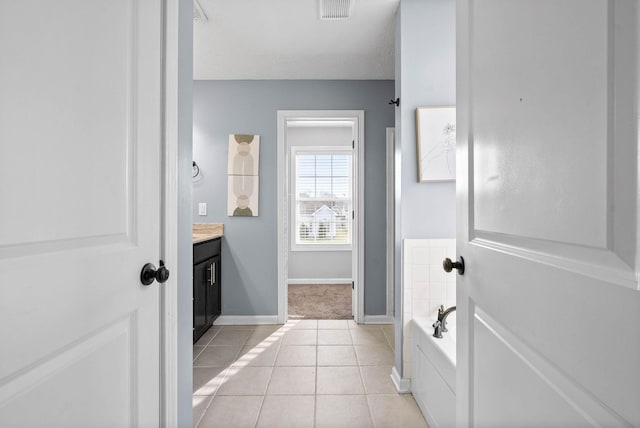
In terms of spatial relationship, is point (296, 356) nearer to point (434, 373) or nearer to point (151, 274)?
point (434, 373)

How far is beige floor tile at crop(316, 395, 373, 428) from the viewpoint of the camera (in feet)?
5.85

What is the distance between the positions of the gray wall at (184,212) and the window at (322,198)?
13.4 feet

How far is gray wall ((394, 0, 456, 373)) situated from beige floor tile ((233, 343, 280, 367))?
1.02m

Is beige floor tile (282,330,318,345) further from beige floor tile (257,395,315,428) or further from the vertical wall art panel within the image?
the vertical wall art panel

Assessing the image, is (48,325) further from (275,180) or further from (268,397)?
(275,180)

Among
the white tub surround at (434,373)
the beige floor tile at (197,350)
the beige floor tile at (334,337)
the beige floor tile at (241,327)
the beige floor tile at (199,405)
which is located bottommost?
the beige floor tile at (241,327)

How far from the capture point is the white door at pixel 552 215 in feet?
1.55

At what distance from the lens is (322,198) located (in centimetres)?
552

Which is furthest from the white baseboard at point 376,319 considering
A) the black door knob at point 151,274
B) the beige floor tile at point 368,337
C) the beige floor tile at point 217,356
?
the black door knob at point 151,274

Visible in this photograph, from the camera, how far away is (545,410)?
640mm

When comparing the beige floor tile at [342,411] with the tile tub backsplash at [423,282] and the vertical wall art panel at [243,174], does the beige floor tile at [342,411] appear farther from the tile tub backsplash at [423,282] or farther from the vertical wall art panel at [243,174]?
the vertical wall art panel at [243,174]

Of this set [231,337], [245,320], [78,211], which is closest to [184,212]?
[78,211]

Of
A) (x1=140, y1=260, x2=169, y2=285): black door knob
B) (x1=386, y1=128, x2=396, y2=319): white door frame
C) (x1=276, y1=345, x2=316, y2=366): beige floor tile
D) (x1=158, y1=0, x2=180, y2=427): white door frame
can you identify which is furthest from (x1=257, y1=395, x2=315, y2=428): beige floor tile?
(x1=386, y1=128, x2=396, y2=319): white door frame

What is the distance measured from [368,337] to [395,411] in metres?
1.15
